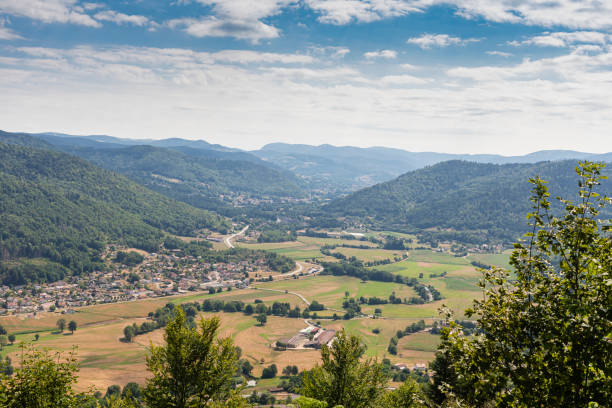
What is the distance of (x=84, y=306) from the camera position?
4350 inches

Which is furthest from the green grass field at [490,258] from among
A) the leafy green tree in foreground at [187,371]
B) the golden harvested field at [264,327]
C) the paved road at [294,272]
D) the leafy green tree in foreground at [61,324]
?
the leafy green tree in foreground at [187,371]

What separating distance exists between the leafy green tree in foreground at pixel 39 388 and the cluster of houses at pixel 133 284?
351 feet

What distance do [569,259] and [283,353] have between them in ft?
255

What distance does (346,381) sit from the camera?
69.3 ft

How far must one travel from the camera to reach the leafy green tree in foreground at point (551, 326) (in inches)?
289

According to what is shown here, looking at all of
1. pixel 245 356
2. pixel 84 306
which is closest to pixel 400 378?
pixel 245 356

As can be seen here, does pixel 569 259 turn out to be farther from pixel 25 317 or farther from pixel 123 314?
pixel 25 317

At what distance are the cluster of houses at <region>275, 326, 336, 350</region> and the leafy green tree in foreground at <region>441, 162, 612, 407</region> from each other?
74.8 metres

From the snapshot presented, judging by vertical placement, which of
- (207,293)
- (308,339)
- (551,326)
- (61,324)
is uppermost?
(551,326)

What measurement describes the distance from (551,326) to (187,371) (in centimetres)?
1380

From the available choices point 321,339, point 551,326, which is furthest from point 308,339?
point 551,326

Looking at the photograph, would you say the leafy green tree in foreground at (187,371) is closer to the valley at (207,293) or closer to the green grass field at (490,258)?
the valley at (207,293)

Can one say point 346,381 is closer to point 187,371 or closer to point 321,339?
point 187,371

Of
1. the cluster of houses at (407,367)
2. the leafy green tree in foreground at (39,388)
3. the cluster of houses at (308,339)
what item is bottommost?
the cluster of houses at (308,339)
